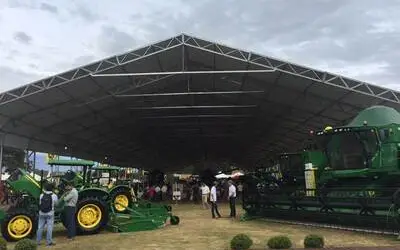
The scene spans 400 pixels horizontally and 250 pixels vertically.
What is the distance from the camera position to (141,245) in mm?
13102

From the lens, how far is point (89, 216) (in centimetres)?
1603

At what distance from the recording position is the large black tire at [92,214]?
15836 mm

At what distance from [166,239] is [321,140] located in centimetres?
720

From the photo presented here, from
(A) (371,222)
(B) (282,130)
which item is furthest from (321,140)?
(B) (282,130)

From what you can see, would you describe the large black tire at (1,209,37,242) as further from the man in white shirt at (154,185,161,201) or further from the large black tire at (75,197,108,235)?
the man in white shirt at (154,185,161,201)

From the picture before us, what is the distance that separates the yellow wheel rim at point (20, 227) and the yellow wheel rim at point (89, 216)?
1.56 metres

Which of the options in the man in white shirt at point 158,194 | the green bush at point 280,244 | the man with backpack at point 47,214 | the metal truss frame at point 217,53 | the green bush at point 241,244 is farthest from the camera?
the man in white shirt at point 158,194

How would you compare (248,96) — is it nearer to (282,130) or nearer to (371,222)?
(282,130)

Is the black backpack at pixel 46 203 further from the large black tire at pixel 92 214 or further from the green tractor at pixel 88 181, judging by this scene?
the green tractor at pixel 88 181

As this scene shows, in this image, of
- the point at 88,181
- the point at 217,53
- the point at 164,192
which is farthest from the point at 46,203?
the point at 164,192

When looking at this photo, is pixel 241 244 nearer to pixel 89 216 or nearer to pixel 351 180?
pixel 89 216

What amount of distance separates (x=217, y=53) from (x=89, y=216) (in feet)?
42.3

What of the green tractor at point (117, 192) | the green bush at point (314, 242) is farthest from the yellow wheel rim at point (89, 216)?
the green bush at point (314, 242)

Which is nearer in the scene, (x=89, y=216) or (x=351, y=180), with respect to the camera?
(x=89, y=216)
